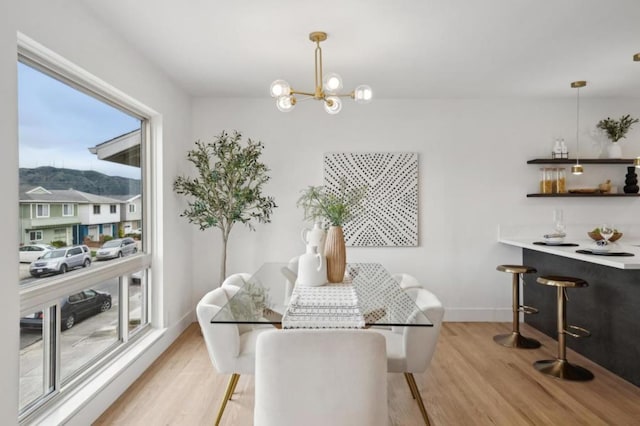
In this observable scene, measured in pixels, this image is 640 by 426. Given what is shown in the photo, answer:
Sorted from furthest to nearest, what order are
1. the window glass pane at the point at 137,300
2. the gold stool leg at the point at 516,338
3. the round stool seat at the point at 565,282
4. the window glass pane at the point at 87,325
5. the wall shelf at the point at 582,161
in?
1. the wall shelf at the point at 582,161
2. the gold stool leg at the point at 516,338
3. the window glass pane at the point at 137,300
4. the round stool seat at the point at 565,282
5. the window glass pane at the point at 87,325

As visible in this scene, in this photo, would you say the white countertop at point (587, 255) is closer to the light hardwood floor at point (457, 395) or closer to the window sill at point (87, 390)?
the light hardwood floor at point (457, 395)

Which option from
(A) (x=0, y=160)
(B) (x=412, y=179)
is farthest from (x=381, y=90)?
(A) (x=0, y=160)

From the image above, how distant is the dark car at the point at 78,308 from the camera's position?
2.18 meters

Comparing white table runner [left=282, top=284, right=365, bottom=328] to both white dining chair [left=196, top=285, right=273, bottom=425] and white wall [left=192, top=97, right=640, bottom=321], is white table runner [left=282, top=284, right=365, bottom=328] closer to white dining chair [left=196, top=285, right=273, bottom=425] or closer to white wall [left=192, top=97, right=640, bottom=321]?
white dining chair [left=196, top=285, right=273, bottom=425]

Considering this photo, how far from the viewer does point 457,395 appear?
2.88 meters

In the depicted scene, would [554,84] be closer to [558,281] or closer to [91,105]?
[558,281]

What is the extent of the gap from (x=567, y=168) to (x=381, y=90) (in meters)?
2.39

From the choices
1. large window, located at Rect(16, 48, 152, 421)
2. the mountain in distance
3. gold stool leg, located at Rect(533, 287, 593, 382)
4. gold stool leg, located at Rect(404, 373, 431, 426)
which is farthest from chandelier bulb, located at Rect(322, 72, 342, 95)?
gold stool leg, located at Rect(533, 287, 593, 382)

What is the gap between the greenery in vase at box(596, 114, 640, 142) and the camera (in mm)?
4602

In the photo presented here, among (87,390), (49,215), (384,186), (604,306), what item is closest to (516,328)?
(604,306)

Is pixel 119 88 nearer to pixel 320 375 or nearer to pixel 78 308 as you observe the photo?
pixel 78 308

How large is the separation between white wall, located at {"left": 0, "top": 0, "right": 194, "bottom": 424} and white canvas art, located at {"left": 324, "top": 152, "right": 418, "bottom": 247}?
1725 millimetres

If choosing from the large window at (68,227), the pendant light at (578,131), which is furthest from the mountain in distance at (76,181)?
the pendant light at (578,131)

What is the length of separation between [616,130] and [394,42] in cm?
322
